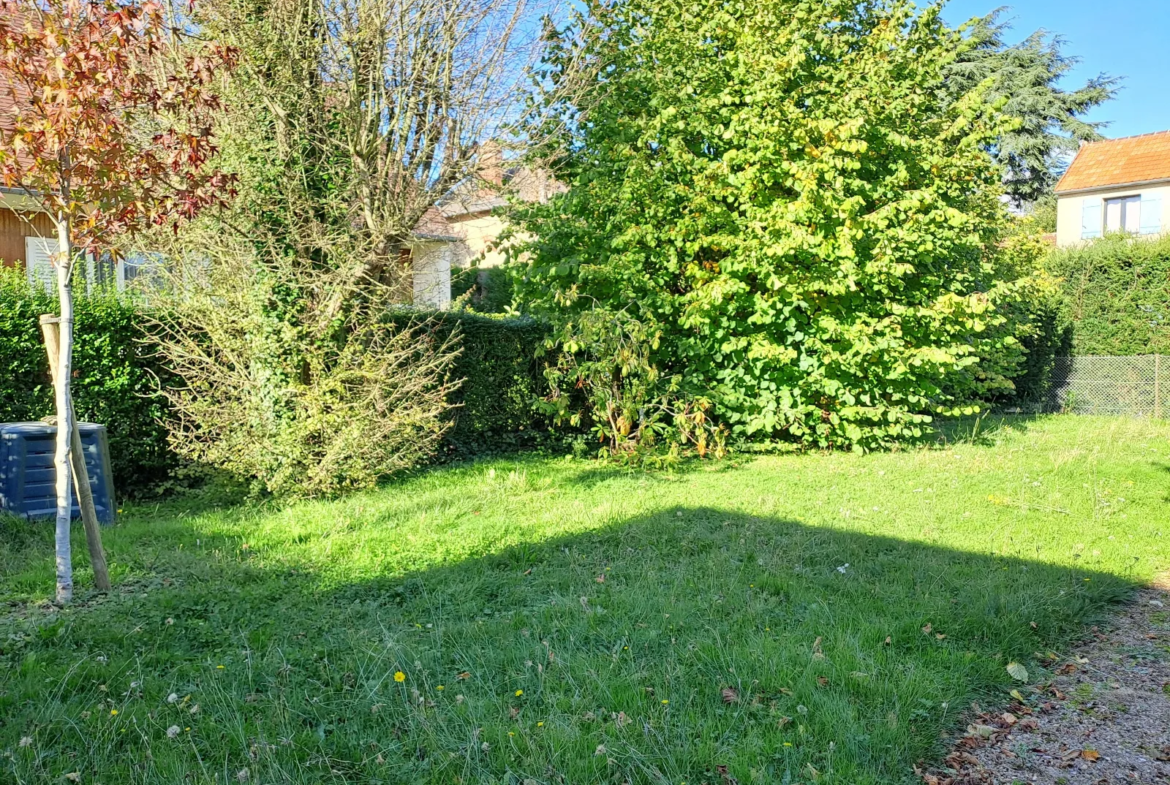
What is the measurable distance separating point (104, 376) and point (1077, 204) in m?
31.4

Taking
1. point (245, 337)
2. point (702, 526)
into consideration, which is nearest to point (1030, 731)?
point (702, 526)

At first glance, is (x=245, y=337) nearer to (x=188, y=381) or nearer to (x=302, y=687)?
(x=188, y=381)

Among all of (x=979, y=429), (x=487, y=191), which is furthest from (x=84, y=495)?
(x=979, y=429)

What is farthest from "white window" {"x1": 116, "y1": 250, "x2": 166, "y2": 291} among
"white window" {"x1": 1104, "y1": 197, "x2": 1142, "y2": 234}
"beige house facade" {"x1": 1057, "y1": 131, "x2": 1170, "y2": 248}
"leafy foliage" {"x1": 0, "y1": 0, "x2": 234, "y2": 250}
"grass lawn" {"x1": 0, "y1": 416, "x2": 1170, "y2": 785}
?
"white window" {"x1": 1104, "y1": 197, "x2": 1142, "y2": 234}

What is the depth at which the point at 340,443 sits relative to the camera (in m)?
7.08

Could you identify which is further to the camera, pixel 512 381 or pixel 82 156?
pixel 512 381

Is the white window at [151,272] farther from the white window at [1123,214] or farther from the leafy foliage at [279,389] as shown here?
the white window at [1123,214]

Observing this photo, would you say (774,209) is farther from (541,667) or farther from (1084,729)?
(541,667)

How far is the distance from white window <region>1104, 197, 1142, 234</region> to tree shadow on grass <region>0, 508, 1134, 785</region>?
27.8 metres

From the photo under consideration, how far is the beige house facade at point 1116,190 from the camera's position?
26062 mm

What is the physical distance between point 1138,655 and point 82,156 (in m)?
6.51

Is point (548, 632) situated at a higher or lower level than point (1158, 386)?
lower

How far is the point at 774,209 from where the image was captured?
9133 millimetres

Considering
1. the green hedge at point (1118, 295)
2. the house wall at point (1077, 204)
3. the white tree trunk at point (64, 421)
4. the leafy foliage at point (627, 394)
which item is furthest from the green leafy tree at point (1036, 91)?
the white tree trunk at point (64, 421)
